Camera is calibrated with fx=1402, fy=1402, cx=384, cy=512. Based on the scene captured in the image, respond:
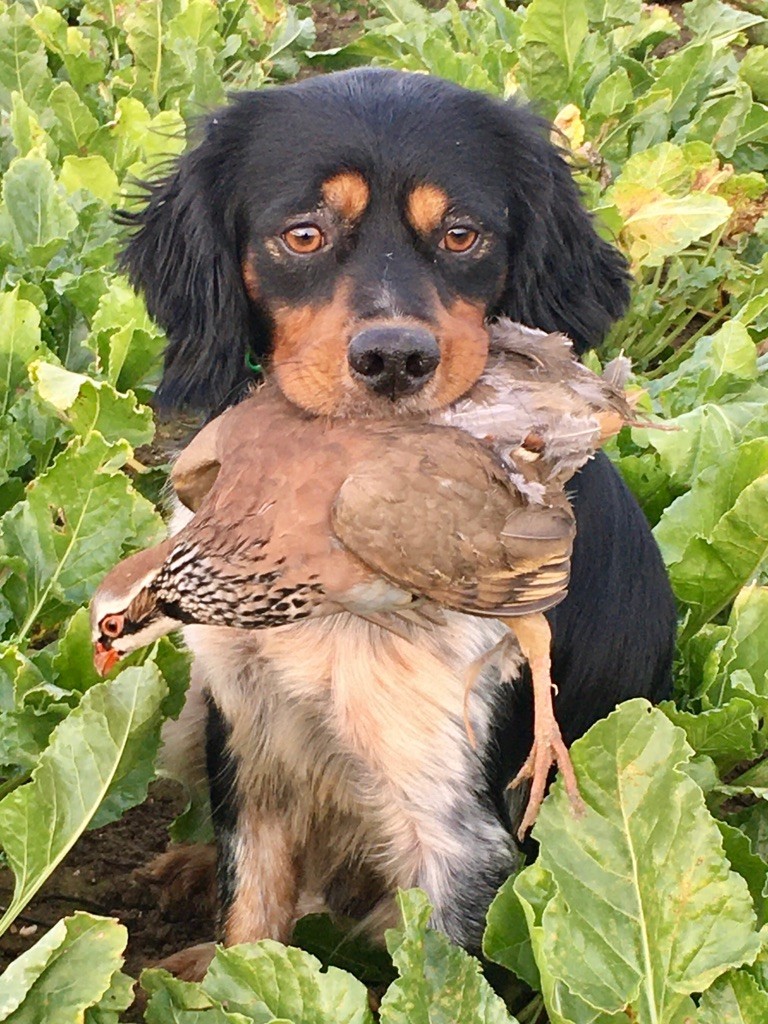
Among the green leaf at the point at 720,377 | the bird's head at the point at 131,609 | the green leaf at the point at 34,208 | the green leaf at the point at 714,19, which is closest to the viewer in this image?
the bird's head at the point at 131,609

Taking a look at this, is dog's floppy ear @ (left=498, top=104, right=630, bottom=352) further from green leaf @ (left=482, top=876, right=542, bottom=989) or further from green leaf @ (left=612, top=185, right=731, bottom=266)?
green leaf @ (left=612, top=185, right=731, bottom=266)

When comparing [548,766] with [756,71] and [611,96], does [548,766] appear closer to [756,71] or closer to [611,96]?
[611,96]

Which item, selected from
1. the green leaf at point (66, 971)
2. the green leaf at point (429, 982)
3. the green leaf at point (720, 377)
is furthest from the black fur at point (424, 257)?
the green leaf at point (720, 377)

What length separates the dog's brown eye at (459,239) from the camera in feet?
9.58

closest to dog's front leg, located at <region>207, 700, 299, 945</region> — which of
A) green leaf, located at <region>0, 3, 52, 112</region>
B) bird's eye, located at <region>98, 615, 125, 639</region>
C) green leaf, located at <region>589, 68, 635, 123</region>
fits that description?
bird's eye, located at <region>98, 615, 125, 639</region>

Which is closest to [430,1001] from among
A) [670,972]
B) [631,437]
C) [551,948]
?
[551,948]

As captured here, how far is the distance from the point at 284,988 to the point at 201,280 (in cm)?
151

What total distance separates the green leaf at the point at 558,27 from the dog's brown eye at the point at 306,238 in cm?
345

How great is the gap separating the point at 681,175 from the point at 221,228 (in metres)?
2.56

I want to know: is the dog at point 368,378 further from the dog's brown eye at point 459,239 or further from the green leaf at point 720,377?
the green leaf at point 720,377

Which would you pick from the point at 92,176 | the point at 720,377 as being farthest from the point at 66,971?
the point at 92,176

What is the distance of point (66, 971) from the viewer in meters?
2.48

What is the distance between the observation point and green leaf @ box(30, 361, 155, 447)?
357 cm

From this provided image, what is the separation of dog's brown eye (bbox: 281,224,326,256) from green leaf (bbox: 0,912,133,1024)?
4.50ft
